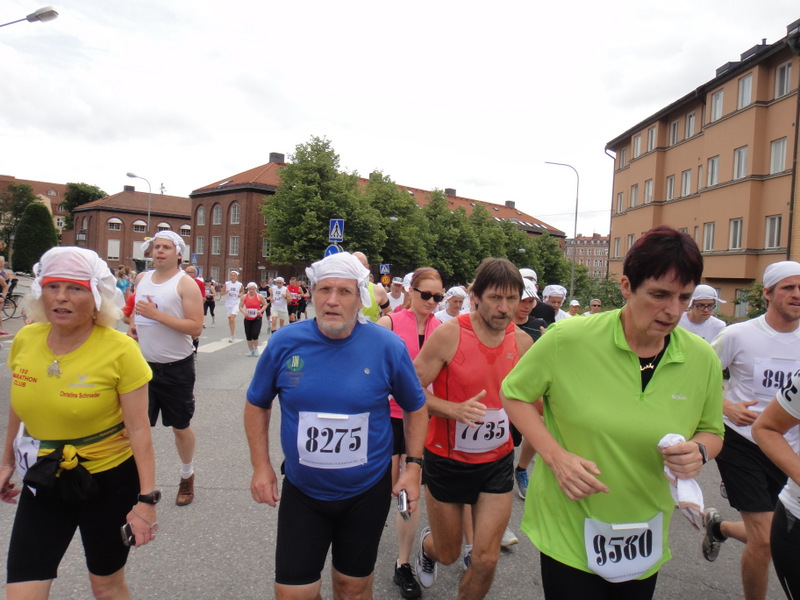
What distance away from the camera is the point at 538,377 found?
7.39ft

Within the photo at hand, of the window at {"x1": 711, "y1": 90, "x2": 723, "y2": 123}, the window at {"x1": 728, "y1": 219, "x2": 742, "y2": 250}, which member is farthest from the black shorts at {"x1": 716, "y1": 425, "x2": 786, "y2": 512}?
the window at {"x1": 711, "y1": 90, "x2": 723, "y2": 123}

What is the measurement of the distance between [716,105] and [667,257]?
1233 inches

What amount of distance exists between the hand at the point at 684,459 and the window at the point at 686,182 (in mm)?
33592

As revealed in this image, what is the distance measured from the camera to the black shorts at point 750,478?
3340 mm

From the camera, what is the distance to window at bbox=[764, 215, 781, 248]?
950 inches

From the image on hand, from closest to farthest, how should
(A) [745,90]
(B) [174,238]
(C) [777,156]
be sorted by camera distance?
1. (B) [174,238]
2. (C) [777,156]
3. (A) [745,90]

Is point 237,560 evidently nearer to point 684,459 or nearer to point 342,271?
point 342,271

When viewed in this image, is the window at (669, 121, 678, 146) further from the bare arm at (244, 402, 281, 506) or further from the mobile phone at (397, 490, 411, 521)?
the bare arm at (244, 402, 281, 506)

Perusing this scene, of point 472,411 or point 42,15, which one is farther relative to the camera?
point 42,15

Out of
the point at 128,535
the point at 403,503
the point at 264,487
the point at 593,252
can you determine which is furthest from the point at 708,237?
the point at 593,252

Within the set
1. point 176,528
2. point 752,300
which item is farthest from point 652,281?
point 752,300

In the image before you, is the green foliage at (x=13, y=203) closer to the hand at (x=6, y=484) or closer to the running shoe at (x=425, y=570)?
the hand at (x=6, y=484)

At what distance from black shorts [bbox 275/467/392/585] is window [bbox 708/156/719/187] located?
3028 centimetres

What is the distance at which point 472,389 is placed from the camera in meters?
3.35
